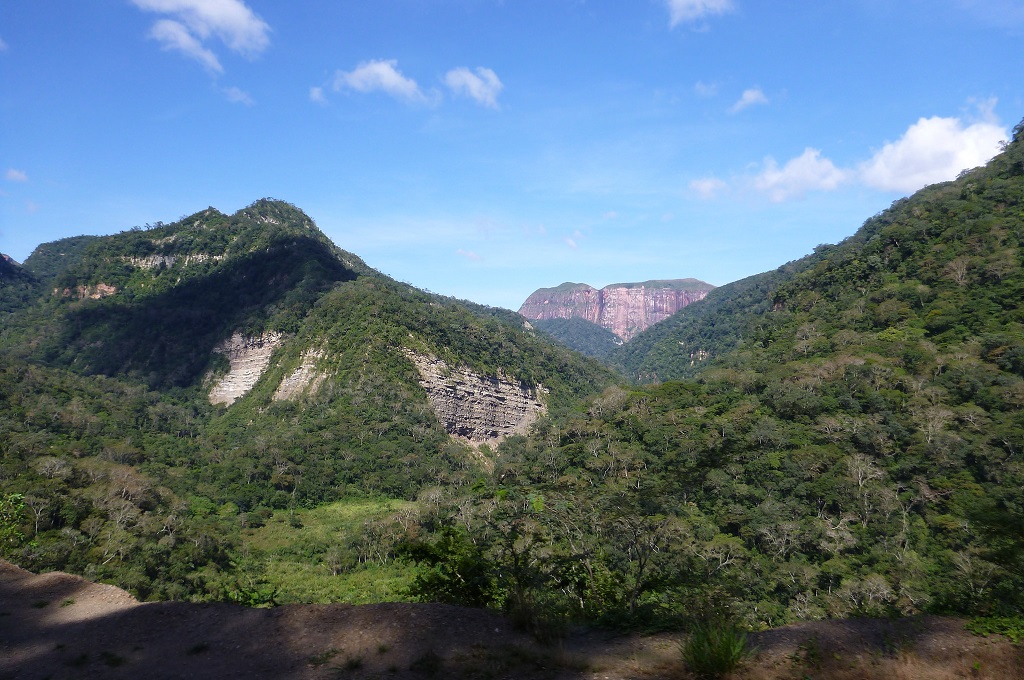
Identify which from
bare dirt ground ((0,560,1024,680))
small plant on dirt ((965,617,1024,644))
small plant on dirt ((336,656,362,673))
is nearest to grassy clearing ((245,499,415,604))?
bare dirt ground ((0,560,1024,680))

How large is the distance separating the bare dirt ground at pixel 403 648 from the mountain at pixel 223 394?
9.63 meters

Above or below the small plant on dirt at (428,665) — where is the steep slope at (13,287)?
above

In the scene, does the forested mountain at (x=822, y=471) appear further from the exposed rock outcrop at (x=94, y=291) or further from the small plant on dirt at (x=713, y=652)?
the exposed rock outcrop at (x=94, y=291)

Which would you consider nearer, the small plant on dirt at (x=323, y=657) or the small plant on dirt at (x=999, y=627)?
the small plant on dirt at (x=999, y=627)

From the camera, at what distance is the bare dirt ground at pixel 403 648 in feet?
17.4

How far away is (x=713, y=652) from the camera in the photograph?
4.81m

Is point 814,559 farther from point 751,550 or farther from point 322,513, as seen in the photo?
point 322,513

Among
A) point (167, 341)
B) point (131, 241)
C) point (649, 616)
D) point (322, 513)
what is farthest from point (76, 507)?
point (131, 241)

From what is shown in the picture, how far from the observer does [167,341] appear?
96875 millimetres

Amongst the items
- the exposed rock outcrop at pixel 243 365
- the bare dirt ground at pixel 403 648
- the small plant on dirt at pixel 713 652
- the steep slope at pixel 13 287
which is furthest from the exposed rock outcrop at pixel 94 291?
the small plant on dirt at pixel 713 652

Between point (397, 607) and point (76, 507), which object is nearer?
point (397, 607)

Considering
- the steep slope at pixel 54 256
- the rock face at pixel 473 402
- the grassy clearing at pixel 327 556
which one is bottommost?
the grassy clearing at pixel 327 556

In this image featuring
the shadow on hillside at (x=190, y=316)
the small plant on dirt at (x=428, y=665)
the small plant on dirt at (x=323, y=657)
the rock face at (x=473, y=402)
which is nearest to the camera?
the small plant on dirt at (x=428, y=665)

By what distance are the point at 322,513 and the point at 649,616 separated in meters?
48.0
